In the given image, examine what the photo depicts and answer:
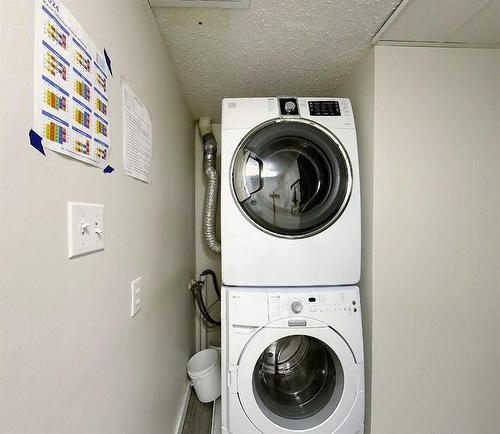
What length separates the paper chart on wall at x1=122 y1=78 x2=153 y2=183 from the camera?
0.82 metres

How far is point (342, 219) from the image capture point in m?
1.29

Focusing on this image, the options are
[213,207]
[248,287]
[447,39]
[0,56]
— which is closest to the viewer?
[0,56]

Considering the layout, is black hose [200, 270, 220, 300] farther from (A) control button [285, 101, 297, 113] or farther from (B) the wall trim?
(A) control button [285, 101, 297, 113]

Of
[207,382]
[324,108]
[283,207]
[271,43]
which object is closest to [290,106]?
[324,108]

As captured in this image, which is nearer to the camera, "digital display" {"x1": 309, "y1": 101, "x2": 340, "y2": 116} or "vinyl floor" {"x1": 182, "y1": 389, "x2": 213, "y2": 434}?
"digital display" {"x1": 309, "y1": 101, "x2": 340, "y2": 116}

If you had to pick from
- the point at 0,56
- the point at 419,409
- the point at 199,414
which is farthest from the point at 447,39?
the point at 199,414

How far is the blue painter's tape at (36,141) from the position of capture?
0.44 m

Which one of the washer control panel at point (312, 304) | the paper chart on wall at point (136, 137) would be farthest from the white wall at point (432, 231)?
the paper chart on wall at point (136, 137)

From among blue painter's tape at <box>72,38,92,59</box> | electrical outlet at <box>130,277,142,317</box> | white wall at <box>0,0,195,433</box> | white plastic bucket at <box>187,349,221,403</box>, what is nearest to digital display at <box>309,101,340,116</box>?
white wall at <box>0,0,195,433</box>

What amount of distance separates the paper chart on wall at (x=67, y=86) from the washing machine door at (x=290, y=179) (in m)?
0.73

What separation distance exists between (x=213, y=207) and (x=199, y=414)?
1420 mm

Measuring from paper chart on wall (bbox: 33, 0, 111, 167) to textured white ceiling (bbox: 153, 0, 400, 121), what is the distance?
0.66 metres

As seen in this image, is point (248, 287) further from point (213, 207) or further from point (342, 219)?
point (213, 207)

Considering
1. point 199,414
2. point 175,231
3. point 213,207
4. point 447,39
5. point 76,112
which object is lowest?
point 199,414
